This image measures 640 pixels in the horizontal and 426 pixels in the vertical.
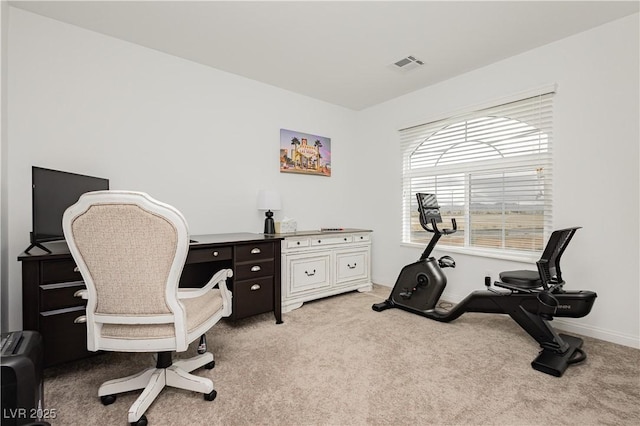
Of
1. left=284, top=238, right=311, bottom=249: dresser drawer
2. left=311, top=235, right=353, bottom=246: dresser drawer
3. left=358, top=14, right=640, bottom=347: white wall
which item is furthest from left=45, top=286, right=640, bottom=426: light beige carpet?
left=311, top=235, right=353, bottom=246: dresser drawer

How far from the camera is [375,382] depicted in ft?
6.03

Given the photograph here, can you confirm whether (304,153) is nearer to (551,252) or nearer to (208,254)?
(208,254)

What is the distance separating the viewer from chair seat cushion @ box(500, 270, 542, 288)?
220cm

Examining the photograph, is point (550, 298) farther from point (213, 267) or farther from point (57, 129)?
point (57, 129)

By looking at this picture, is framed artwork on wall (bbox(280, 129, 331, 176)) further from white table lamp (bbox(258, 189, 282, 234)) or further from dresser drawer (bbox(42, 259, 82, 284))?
dresser drawer (bbox(42, 259, 82, 284))

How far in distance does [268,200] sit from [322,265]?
951mm

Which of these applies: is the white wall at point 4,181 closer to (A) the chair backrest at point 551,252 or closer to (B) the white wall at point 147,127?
(B) the white wall at point 147,127

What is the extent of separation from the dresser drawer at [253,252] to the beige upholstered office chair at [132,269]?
3.42ft

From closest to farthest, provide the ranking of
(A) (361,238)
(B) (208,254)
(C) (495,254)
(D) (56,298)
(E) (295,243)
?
1. (D) (56,298)
2. (B) (208,254)
3. (C) (495,254)
4. (E) (295,243)
5. (A) (361,238)

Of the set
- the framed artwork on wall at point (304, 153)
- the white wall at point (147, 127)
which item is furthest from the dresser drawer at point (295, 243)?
the framed artwork on wall at point (304, 153)

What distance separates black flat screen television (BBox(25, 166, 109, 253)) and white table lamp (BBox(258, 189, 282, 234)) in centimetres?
160

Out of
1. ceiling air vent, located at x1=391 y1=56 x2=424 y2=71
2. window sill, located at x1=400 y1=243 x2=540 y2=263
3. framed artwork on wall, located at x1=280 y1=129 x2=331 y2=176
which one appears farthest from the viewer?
framed artwork on wall, located at x1=280 y1=129 x2=331 y2=176

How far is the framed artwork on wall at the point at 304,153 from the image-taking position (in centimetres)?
376

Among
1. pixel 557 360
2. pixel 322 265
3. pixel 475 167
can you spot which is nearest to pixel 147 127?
pixel 322 265
